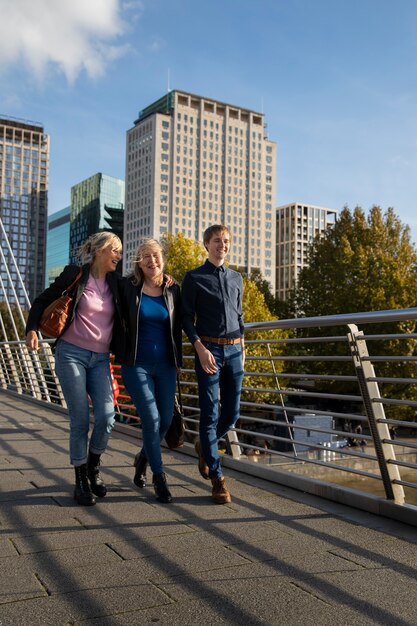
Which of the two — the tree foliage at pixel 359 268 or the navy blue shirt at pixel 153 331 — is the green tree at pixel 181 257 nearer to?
the tree foliage at pixel 359 268

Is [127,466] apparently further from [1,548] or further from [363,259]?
[363,259]

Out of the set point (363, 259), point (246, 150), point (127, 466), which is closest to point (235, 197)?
point (246, 150)

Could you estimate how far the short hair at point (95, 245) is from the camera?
4363mm

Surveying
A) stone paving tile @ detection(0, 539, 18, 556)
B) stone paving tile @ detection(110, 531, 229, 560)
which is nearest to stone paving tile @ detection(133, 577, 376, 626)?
stone paving tile @ detection(110, 531, 229, 560)

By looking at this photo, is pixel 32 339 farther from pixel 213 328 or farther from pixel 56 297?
pixel 213 328

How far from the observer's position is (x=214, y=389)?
170 inches

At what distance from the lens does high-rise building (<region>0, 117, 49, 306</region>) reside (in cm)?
16138

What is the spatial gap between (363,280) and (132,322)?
3150cm

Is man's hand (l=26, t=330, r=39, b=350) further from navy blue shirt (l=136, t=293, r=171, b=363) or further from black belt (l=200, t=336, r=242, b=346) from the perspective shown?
black belt (l=200, t=336, r=242, b=346)

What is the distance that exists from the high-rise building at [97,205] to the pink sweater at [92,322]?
485 feet

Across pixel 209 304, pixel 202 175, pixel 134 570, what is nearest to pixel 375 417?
pixel 209 304

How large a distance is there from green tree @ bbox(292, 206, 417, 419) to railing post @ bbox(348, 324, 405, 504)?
25.7 m

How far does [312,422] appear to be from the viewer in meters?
24.8

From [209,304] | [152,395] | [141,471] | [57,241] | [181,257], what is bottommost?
[141,471]
